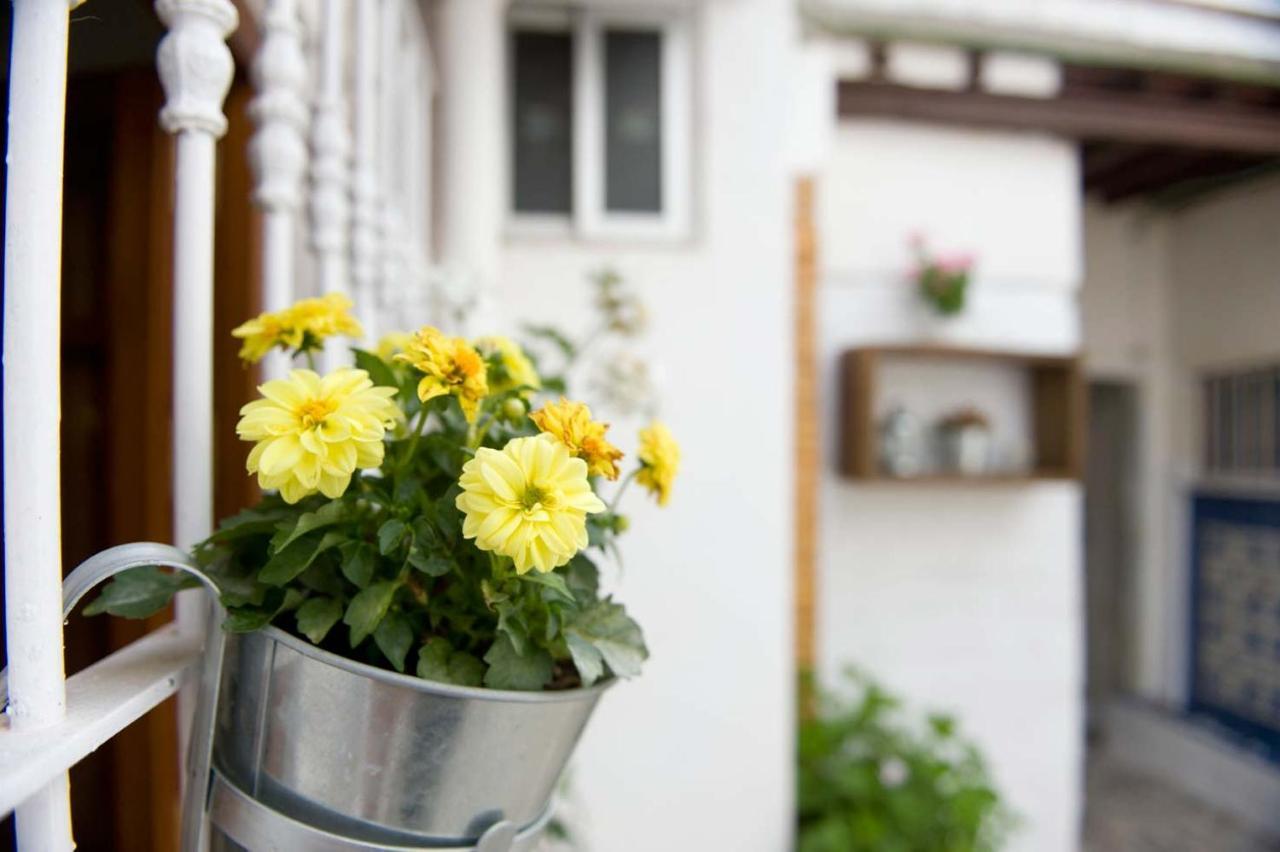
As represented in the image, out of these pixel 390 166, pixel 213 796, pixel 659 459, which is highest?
pixel 390 166

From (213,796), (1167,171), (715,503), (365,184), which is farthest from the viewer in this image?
(1167,171)

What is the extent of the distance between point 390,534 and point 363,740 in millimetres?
118

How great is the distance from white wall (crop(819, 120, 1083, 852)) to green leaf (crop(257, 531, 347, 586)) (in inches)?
114

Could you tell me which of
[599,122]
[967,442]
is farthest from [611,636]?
[967,442]

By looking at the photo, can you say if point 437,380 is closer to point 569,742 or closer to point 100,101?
point 569,742

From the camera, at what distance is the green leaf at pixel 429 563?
44 centimetres

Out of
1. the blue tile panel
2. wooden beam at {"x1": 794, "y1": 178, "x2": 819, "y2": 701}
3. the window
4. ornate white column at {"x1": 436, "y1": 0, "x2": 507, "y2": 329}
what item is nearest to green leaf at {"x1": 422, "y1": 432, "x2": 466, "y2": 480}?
ornate white column at {"x1": 436, "y1": 0, "x2": 507, "y2": 329}

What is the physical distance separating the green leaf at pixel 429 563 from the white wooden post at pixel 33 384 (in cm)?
17

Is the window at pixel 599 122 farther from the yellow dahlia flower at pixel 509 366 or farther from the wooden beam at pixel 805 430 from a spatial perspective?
the yellow dahlia flower at pixel 509 366

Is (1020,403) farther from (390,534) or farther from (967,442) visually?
(390,534)

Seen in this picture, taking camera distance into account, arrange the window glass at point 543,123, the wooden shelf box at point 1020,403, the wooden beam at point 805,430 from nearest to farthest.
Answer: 1. the window glass at point 543,123
2. the wooden beam at point 805,430
3. the wooden shelf box at point 1020,403

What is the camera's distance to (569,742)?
1.75ft

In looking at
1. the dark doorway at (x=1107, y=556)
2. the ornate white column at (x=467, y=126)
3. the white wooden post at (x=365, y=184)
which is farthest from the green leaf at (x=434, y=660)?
the dark doorway at (x=1107, y=556)

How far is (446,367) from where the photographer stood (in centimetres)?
44
